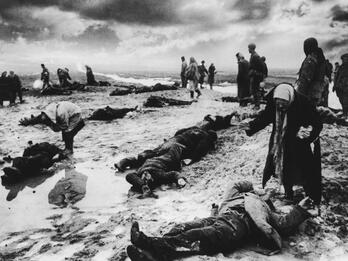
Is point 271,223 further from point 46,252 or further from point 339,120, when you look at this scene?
point 339,120

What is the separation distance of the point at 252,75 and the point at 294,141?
6338 millimetres

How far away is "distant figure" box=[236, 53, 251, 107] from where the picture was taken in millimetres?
11125

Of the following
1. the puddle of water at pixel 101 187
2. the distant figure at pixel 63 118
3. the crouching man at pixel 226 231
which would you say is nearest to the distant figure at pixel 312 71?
the crouching man at pixel 226 231

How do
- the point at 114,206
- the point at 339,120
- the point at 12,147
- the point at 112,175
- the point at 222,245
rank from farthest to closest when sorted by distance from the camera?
the point at 12,147 < the point at 339,120 < the point at 112,175 < the point at 114,206 < the point at 222,245

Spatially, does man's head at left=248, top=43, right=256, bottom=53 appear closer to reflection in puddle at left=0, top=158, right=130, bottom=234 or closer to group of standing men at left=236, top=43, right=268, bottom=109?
group of standing men at left=236, top=43, right=268, bottom=109

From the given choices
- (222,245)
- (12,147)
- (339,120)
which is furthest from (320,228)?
(12,147)

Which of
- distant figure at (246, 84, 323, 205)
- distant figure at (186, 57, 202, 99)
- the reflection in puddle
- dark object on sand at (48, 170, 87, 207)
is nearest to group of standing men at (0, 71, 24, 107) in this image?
distant figure at (186, 57, 202, 99)

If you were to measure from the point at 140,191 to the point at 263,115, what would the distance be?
2.27 m

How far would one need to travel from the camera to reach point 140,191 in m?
5.29

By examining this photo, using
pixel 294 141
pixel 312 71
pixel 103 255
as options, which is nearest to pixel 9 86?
pixel 312 71

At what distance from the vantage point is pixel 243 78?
11.2 metres

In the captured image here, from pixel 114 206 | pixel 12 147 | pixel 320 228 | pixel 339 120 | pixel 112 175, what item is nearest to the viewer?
pixel 320 228

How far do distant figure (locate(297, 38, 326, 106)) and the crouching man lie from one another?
3004 mm

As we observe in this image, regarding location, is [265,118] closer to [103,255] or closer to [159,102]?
[103,255]
